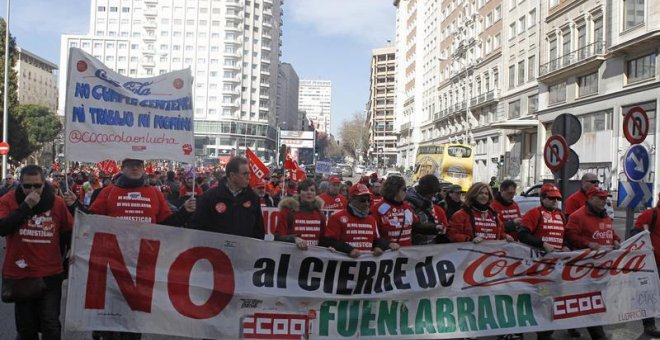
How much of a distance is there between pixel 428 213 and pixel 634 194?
4297 millimetres

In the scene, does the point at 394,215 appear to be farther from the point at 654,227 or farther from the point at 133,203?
the point at 654,227

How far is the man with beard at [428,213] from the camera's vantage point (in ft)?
21.8


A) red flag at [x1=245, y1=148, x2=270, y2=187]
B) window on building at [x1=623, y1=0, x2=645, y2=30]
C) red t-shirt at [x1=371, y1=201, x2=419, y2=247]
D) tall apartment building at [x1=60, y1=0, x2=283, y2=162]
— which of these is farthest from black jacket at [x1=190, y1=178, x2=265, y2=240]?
tall apartment building at [x1=60, y1=0, x2=283, y2=162]

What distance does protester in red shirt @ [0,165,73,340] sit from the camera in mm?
4742

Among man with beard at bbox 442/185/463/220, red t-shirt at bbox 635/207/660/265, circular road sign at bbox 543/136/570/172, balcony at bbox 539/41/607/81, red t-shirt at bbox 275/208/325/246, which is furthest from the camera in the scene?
balcony at bbox 539/41/607/81

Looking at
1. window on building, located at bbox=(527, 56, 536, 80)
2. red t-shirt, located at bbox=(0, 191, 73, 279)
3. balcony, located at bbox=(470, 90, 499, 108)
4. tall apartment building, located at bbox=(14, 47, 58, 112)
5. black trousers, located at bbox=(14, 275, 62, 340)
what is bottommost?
black trousers, located at bbox=(14, 275, 62, 340)

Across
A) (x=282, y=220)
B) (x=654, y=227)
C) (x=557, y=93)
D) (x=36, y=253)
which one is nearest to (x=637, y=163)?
(x=654, y=227)

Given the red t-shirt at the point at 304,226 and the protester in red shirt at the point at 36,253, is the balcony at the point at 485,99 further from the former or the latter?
the protester in red shirt at the point at 36,253

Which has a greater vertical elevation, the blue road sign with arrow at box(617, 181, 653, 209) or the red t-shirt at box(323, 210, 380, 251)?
the blue road sign with arrow at box(617, 181, 653, 209)

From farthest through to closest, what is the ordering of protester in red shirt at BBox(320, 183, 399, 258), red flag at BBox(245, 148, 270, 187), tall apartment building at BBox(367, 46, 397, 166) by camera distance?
tall apartment building at BBox(367, 46, 397, 166) < red flag at BBox(245, 148, 270, 187) < protester in red shirt at BBox(320, 183, 399, 258)

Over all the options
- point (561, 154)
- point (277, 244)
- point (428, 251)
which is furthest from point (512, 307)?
point (561, 154)

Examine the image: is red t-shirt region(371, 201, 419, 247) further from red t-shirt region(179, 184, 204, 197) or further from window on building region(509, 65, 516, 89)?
window on building region(509, 65, 516, 89)

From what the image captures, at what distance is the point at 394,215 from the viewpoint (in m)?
6.10

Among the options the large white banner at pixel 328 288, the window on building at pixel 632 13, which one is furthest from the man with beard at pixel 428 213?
the window on building at pixel 632 13
